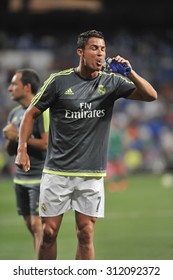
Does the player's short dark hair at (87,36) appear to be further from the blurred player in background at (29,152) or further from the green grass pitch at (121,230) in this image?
the green grass pitch at (121,230)

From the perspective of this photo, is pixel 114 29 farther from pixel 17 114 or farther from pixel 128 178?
pixel 17 114

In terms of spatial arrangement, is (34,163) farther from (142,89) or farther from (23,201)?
(142,89)

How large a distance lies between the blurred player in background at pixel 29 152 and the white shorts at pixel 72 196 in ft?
4.21

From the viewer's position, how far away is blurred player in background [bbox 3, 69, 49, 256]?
336 inches

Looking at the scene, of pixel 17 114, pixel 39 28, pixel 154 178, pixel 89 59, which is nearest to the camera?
pixel 89 59

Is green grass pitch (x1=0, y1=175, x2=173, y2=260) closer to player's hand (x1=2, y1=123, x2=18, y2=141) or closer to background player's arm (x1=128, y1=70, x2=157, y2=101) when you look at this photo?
player's hand (x1=2, y1=123, x2=18, y2=141)

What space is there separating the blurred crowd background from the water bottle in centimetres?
1322

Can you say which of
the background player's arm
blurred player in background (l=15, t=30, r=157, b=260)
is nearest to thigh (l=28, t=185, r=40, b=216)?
blurred player in background (l=15, t=30, r=157, b=260)

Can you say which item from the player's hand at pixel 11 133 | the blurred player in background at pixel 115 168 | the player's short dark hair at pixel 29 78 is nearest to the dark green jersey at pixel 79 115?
the player's hand at pixel 11 133

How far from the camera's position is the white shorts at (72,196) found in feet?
A: 23.6

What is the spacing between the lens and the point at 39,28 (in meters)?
35.6
